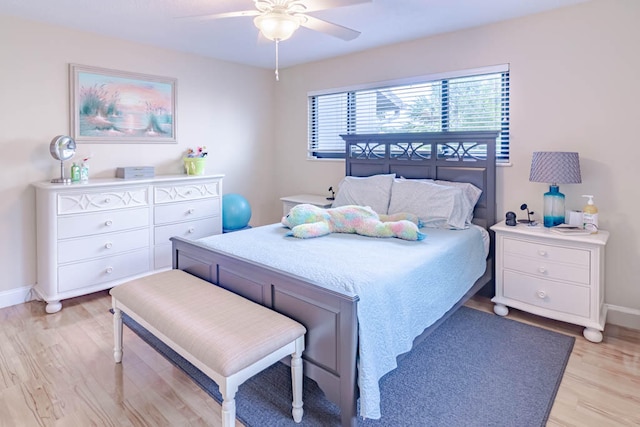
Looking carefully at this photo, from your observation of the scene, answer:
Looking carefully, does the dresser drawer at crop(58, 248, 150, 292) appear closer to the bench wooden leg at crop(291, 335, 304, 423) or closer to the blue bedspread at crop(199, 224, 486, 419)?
the blue bedspread at crop(199, 224, 486, 419)

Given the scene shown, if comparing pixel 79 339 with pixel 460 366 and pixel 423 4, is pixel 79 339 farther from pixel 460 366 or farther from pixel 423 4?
pixel 423 4

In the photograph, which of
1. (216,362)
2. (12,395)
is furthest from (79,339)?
(216,362)

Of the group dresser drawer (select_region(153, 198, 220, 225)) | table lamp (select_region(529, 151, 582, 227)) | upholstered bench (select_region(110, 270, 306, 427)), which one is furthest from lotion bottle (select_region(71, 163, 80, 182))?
table lamp (select_region(529, 151, 582, 227))

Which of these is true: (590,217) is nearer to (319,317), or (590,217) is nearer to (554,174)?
(554,174)

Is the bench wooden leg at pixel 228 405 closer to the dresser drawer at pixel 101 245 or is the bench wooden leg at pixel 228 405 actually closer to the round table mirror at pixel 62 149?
the dresser drawer at pixel 101 245

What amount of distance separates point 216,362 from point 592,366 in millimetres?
2220

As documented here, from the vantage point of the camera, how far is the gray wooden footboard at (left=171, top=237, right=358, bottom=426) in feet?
5.65

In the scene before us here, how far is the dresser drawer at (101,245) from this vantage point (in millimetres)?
3193

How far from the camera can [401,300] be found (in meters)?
2.00

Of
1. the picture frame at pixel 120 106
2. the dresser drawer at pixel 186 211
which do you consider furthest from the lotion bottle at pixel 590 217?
the picture frame at pixel 120 106

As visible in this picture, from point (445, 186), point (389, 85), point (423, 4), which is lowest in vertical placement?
point (445, 186)

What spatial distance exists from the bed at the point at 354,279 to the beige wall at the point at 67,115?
5.26 feet

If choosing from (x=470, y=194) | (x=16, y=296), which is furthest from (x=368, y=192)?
(x=16, y=296)

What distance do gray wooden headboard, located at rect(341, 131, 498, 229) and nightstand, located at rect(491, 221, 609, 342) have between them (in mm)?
438
